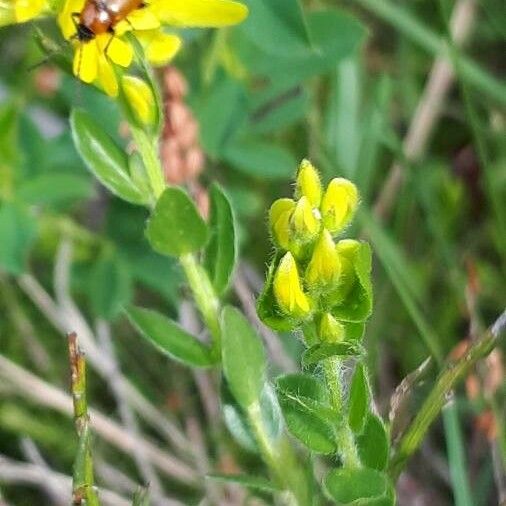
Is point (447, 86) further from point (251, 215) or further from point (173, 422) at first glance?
point (173, 422)

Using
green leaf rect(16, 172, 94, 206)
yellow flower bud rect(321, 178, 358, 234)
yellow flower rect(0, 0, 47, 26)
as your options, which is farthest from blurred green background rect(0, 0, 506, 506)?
yellow flower bud rect(321, 178, 358, 234)

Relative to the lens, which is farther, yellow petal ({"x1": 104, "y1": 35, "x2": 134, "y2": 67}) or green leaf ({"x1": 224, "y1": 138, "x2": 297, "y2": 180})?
green leaf ({"x1": 224, "y1": 138, "x2": 297, "y2": 180})

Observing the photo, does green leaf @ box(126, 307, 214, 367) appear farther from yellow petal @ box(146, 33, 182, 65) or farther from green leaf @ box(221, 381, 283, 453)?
yellow petal @ box(146, 33, 182, 65)

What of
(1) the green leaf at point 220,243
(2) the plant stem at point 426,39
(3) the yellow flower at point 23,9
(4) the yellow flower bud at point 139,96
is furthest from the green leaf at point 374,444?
(2) the plant stem at point 426,39

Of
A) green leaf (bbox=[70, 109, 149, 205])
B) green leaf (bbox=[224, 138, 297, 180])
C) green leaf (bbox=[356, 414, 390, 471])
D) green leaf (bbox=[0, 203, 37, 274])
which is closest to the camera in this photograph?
green leaf (bbox=[356, 414, 390, 471])

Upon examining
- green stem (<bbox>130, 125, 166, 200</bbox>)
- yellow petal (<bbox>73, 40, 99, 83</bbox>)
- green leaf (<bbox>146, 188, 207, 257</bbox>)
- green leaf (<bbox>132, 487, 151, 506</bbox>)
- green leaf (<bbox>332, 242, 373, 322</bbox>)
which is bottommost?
green leaf (<bbox>132, 487, 151, 506</bbox>)

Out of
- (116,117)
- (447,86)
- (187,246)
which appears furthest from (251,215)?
(187,246)
